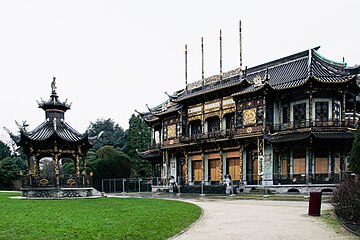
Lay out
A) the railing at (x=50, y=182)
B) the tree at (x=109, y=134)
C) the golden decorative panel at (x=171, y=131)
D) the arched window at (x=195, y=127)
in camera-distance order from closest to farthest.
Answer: the railing at (x=50, y=182) < the arched window at (x=195, y=127) < the golden decorative panel at (x=171, y=131) < the tree at (x=109, y=134)

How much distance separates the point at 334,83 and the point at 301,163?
7.33 metres

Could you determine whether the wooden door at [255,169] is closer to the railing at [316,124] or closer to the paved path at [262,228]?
the railing at [316,124]

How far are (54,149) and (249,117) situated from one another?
57.6 feet

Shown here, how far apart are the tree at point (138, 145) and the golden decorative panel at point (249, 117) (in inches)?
1161

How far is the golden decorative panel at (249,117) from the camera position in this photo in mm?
35375

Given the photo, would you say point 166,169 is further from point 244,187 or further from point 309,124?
point 309,124

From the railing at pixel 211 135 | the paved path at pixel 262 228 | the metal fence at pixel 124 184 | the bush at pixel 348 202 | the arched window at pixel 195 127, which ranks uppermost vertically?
the arched window at pixel 195 127

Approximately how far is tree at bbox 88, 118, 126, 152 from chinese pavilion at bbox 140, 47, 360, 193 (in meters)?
40.0

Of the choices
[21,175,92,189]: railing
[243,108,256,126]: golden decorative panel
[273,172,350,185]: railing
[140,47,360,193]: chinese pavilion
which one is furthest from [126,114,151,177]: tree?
[273,172,350,185]: railing

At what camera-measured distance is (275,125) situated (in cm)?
3488

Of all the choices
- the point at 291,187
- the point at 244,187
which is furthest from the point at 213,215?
the point at 244,187

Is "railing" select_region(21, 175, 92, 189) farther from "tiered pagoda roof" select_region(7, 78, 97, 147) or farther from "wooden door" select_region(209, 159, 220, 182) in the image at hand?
"wooden door" select_region(209, 159, 220, 182)

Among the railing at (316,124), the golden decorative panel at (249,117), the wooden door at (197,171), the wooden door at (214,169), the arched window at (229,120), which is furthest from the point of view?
the wooden door at (197,171)

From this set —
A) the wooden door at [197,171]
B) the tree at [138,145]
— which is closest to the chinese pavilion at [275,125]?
the wooden door at [197,171]
